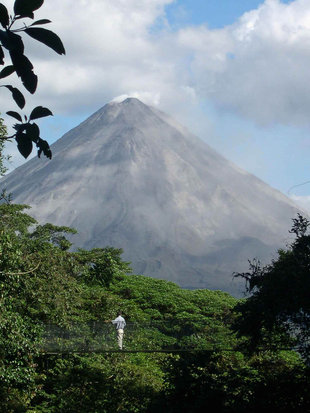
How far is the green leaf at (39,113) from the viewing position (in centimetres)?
188

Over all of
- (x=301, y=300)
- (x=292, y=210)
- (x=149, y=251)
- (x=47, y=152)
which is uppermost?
(x=292, y=210)

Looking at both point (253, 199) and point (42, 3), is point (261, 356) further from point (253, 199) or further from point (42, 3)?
point (253, 199)

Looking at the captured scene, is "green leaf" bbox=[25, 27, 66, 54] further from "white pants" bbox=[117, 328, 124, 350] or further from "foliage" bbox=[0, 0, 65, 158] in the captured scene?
"white pants" bbox=[117, 328, 124, 350]

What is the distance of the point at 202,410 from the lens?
9.33 meters

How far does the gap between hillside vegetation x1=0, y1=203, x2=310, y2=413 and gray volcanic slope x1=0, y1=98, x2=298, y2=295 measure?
356 ft

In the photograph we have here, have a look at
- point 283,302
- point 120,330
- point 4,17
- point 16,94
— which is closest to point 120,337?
point 120,330

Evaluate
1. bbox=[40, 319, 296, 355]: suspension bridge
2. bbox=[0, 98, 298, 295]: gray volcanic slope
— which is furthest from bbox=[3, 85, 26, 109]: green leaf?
bbox=[0, 98, 298, 295]: gray volcanic slope

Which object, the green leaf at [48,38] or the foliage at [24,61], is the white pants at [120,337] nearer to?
the foliage at [24,61]

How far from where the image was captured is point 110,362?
46.2 ft

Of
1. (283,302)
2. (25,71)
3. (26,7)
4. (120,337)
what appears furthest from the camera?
(120,337)

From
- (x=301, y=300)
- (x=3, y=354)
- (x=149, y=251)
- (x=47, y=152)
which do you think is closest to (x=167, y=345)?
(x=3, y=354)

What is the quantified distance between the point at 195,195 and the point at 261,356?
5433 inches

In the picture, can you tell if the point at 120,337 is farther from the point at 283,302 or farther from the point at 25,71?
the point at 25,71

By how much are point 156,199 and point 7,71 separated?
14496 cm
